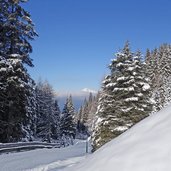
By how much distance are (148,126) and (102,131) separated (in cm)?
2067

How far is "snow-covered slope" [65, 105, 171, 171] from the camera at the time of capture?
3715 mm

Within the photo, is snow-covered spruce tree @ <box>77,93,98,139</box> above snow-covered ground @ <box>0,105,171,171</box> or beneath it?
above

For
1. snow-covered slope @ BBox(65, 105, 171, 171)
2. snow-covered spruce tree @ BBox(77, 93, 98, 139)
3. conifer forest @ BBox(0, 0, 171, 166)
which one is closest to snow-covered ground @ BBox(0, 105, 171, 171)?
snow-covered slope @ BBox(65, 105, 171, 171)

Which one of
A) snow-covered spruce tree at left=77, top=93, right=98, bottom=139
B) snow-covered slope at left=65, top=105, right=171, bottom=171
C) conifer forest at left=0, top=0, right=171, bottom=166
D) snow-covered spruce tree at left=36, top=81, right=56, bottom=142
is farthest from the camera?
snow-covered spruce tree at left=77, top=93, right=98, bottom=139

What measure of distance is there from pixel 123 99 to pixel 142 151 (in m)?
21.7

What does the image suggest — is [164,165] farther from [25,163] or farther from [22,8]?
[22,8]

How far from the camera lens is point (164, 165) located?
141 inches

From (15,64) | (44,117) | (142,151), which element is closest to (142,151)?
(142,151)

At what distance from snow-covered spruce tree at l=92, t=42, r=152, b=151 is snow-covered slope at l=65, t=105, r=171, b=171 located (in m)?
19.8

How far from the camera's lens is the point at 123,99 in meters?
25.6

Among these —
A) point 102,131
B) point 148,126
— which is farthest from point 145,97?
point 148,126

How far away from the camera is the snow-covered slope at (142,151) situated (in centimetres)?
371

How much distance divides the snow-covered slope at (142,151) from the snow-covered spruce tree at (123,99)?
19849 millimetres

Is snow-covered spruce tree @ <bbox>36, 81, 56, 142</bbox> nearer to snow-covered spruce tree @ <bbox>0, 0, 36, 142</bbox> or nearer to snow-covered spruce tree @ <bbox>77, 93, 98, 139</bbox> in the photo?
snow-covered spruce tree @ <bbox>0, 0, 36, 142</bbox>
